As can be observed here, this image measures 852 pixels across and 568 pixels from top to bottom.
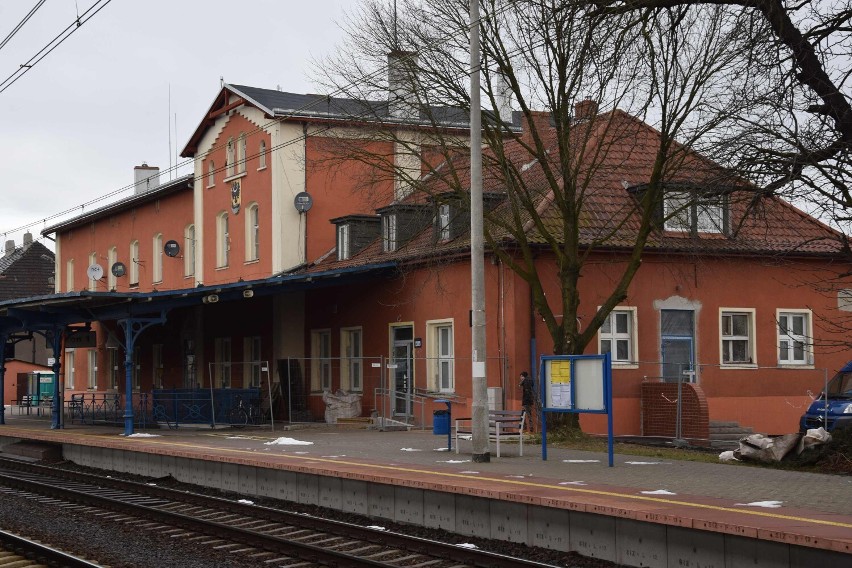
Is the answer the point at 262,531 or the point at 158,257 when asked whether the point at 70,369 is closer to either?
the point at 158,257

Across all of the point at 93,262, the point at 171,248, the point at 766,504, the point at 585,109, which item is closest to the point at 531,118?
the point at 585,109

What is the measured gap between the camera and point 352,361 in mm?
33156

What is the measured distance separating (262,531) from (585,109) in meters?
11.6

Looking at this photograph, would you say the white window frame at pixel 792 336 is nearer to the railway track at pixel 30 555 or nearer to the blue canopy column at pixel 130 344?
the blue canopy column at pixel 130 344

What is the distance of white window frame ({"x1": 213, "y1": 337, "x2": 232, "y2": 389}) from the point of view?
39.8 meters

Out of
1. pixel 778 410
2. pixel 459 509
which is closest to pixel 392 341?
pixel 778 410

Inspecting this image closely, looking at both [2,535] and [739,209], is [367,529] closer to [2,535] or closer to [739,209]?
[2,535]

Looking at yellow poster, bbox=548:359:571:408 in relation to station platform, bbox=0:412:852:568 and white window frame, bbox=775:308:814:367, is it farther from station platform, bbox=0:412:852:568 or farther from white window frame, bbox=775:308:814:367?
white window frame, bbox=775:308:814:367

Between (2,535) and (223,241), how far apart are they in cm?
2718

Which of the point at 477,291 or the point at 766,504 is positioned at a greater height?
the point at 477,291

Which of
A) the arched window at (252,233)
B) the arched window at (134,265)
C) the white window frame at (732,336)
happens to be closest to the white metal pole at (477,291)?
the white window frame at (732,336)

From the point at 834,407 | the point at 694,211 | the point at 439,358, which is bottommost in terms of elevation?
the point at 834,407

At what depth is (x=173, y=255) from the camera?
42.4 metres

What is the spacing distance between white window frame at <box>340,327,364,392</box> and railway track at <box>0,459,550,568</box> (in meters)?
12.9
